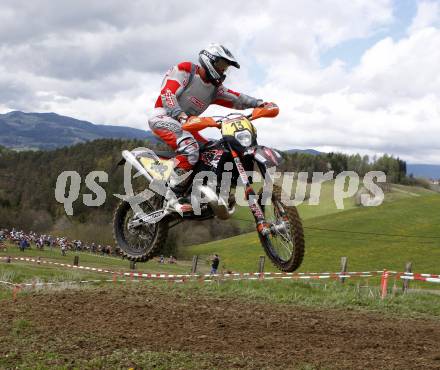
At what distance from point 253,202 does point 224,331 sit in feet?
14.8

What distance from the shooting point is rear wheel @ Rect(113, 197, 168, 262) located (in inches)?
286

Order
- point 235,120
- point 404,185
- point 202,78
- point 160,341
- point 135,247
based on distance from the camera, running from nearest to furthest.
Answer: point 235,120 → point 202,78 → point 135,247 → point 160,341 → point 404,185

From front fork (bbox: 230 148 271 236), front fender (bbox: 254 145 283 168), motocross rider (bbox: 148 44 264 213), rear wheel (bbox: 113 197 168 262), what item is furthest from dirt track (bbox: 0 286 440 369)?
front fender (bbox: 254 145 283 168)

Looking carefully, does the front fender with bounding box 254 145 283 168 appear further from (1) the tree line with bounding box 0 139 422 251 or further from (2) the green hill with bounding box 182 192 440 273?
(1) the tree line with bounding box 0 139 422 251

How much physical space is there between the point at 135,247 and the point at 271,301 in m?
7.40

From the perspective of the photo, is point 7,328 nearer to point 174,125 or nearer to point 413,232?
point 174,125

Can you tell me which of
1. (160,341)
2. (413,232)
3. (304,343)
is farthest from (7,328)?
(413,232)

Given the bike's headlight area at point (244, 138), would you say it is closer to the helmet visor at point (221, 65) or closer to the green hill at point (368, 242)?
the helmet visor at point (221, 65)

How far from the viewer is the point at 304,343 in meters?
9.31

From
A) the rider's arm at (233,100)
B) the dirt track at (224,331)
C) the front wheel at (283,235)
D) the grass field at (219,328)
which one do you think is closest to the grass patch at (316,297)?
the grass field at (219,328)

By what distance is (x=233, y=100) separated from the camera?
7.64 meters

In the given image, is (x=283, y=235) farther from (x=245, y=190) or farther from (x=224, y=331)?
(x=224, y=331)

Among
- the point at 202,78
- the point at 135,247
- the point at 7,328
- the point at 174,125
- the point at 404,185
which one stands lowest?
the point at 7,328

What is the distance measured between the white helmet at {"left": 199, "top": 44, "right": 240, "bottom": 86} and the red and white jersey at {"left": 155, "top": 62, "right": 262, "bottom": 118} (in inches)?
8.0
